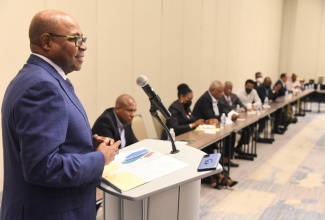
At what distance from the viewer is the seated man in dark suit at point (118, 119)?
3.29 metres

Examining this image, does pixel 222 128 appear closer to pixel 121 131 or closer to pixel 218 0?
pixel 121 131

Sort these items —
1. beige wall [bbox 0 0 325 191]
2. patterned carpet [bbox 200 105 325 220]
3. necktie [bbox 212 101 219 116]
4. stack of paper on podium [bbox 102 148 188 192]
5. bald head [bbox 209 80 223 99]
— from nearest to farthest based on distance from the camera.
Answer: stack of paper on podium [bbox 102 148 188 192], patterned carpet [bbox 200 105 325 220], beige wall [bbox 0 0 325 191], bald head [bbox 209 80 223 99], necktie [bbox 212 101 219 116]

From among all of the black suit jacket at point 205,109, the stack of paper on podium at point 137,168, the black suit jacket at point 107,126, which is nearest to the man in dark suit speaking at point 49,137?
the stack of paper on podium at point 137,168

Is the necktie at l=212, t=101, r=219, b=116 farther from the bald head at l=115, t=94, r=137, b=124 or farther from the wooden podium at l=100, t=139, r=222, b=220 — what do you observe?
the wooden podium at l=100, t=139, r=222, b=220

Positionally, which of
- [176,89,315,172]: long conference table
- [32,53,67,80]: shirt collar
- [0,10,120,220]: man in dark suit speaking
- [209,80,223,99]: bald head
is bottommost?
[176,89,315,172]: long conference table

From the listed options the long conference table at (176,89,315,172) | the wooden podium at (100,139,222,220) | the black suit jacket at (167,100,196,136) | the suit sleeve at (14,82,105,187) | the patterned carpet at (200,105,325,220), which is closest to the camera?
the suit sleeve at (14,82,105,187)

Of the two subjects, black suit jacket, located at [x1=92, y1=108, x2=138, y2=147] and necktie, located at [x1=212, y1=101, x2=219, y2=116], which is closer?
black suit jacket, located at [x1=92, y1=108, x2=138, y2=147]

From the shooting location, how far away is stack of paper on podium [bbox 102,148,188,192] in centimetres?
146

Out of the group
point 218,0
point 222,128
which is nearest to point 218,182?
point 222,128

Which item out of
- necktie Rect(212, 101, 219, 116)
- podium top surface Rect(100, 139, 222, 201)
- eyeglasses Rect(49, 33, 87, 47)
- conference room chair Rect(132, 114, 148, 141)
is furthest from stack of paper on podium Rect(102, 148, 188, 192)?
necktie Rect(212, 101, 219, 116)

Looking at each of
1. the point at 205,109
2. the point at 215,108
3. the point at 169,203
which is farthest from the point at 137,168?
the point at 215,108

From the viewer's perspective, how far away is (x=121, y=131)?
3418mm

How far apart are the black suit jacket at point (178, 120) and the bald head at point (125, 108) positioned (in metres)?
1.47

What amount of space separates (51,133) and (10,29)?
292cm
